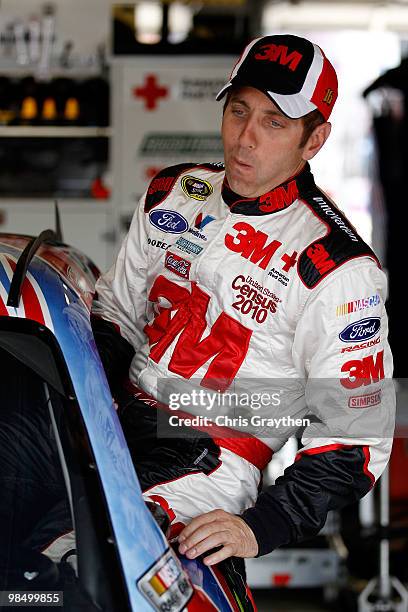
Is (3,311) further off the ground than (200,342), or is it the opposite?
(3,311)

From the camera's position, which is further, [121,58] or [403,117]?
[121,58]

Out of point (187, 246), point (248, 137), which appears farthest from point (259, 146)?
point (187, 246)

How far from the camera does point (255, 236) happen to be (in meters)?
1.94

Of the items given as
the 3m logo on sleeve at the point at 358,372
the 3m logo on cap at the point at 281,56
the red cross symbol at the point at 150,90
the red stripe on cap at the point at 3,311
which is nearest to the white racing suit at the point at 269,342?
the 3m logo on sleeve at the point at 358,372

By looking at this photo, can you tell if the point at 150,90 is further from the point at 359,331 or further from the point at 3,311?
the point at 3,311

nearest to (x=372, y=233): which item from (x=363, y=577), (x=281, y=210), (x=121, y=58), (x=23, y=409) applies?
(x=363, y=577)

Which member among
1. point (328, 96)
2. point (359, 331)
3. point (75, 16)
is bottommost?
point (75, 16)

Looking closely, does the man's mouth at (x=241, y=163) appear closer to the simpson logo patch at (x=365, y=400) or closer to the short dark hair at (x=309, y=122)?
the short dark hair at (x=309, y=122)

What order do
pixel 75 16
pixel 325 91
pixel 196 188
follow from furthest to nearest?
1. pixel 75 16
2. pixel 196 188
3. pixel 325 91

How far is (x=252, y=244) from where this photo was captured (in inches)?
75.9

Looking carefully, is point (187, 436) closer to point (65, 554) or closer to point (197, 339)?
point (197, 339)

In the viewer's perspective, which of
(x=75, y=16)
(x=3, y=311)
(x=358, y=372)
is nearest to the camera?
(x=3, y=311)

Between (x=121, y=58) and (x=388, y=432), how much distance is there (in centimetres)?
522

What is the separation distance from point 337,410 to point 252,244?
0.36 m
